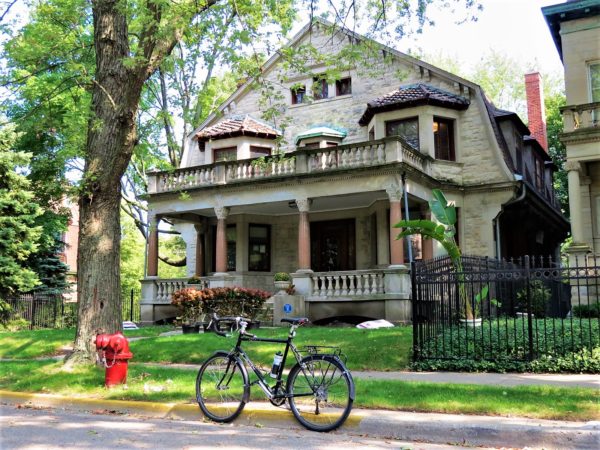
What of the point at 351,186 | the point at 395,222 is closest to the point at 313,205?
the point at 351,186

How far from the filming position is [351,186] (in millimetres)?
18266

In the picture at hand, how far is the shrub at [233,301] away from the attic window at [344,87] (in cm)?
919

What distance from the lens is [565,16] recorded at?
17500mm

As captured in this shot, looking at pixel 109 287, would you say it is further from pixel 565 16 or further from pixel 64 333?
pixel 565 16

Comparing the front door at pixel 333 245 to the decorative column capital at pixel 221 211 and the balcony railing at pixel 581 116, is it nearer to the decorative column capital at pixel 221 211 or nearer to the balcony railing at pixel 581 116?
the decorative column capital at pixel 221 211

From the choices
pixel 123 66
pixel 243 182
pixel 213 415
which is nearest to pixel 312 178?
pixel 243 182

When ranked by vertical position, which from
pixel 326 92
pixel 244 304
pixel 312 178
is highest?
pixel 326 92

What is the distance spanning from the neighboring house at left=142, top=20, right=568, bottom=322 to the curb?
10.5 metres

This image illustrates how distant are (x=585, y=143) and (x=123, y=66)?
1275 centimetres

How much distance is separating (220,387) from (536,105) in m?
25.2

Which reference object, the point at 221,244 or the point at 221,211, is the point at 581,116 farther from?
the point at 221,244

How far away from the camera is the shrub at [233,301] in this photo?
1814cm

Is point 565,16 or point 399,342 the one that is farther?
point 565,16

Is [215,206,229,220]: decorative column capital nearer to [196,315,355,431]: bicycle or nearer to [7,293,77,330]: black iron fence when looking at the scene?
[7,293,77,330]: black iron fence
